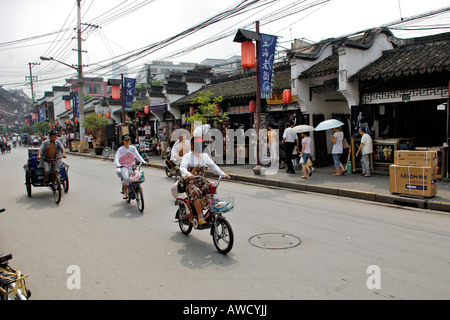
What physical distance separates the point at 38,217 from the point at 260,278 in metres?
5.47

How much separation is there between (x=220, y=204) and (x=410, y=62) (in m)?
9.34

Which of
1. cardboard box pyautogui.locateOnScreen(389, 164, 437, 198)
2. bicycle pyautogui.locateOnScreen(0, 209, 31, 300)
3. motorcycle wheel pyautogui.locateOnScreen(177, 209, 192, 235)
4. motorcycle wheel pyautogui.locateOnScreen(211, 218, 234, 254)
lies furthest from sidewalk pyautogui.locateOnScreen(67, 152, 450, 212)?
bicycle pyautogui.locateOnScreen(0, 209, 31, 300)

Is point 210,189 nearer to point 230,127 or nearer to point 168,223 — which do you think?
point 168,223

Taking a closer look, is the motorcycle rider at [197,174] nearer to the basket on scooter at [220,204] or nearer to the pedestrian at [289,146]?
the basket on scooter at [220,204]

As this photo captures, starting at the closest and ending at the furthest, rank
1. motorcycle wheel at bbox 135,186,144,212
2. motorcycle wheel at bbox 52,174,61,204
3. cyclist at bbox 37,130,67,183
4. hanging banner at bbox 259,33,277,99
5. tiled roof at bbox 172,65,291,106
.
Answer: motorcycle wheel at bbox 135,186,144,212, motorcycle wheel at bbox 52,174,61,204, cyclist at bbox 37,130,67,183, hanging banner at bbox 259,33,277,99, tiled roof at bbox 172,65,291,106

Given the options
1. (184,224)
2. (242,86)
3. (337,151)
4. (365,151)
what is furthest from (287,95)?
(184,224)

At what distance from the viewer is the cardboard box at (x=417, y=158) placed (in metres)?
7.95

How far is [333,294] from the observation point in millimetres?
3598

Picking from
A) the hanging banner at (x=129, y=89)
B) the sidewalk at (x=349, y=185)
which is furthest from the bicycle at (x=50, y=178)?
the hanging banner at (x=129, y=89)

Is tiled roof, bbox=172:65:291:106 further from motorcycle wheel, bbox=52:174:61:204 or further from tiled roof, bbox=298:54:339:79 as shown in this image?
motorcycle wheel, bbox=52:174:61:204

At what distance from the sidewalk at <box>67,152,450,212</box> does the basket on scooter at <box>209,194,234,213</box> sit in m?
5.10

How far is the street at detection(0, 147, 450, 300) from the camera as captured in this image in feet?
12.4

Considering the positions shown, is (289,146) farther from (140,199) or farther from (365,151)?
(140,199)

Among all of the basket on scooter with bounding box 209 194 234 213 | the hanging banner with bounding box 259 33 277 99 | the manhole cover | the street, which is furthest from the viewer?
the hanging banner with bounding box 259 33 277 99
